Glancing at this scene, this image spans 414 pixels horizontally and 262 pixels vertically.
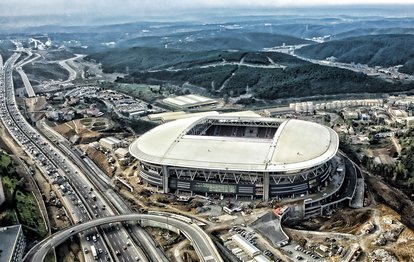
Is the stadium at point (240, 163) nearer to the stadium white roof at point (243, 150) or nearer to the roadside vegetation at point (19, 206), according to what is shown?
the stadium white roof at point (243, 150)

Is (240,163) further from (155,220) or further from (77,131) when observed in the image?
(77,131)

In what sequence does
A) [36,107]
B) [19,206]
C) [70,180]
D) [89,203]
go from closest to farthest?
1. [19,206]
2. [89,203]
3. [70,180]
4. [36,107]

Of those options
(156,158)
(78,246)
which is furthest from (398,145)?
(78,246)

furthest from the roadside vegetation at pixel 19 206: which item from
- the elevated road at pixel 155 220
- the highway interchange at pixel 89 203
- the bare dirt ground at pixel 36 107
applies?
the bare dirt ground at pixel 36 107

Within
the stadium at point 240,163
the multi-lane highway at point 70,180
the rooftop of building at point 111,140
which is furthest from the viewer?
the rooftop of building at point 111,140

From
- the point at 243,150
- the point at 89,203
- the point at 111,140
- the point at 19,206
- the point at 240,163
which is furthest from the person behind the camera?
the point at 111,140

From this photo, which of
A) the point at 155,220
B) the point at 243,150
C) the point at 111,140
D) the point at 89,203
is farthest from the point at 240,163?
the point at 111,140

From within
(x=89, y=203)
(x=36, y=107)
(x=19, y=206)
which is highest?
(x=19, y=206)
